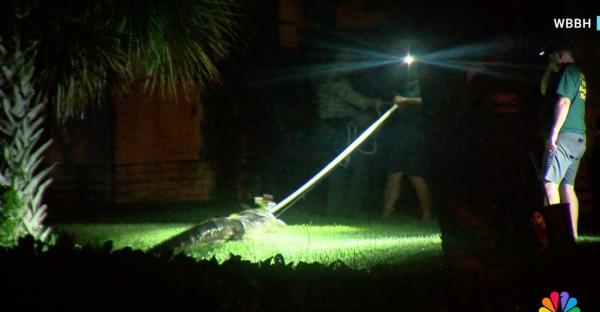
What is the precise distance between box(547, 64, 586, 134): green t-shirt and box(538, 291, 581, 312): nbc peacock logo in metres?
2.87

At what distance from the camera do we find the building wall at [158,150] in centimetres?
1283

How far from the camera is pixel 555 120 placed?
6.20m

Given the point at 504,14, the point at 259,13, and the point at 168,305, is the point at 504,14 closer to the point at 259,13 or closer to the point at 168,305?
the point at 168,305

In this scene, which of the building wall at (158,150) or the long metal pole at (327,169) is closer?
the long metal pole at (327,169)

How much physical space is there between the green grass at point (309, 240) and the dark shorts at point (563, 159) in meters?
1.10

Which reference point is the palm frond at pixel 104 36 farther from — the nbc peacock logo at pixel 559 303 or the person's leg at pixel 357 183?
the nbc peacock logo at pixel 559 303

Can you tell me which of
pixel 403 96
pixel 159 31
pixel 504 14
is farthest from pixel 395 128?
pixel 504 14

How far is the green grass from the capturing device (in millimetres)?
6176

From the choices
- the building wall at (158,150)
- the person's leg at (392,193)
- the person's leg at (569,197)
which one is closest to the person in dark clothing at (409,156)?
the person's leg at (392,193)

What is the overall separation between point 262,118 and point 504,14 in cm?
775

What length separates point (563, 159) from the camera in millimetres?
6320

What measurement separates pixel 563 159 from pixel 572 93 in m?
0.54

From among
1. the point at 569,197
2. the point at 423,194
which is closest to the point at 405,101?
the point at 423,194

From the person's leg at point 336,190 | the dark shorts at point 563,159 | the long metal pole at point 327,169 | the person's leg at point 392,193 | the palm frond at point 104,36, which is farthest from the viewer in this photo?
the person's leg at point 336,190
